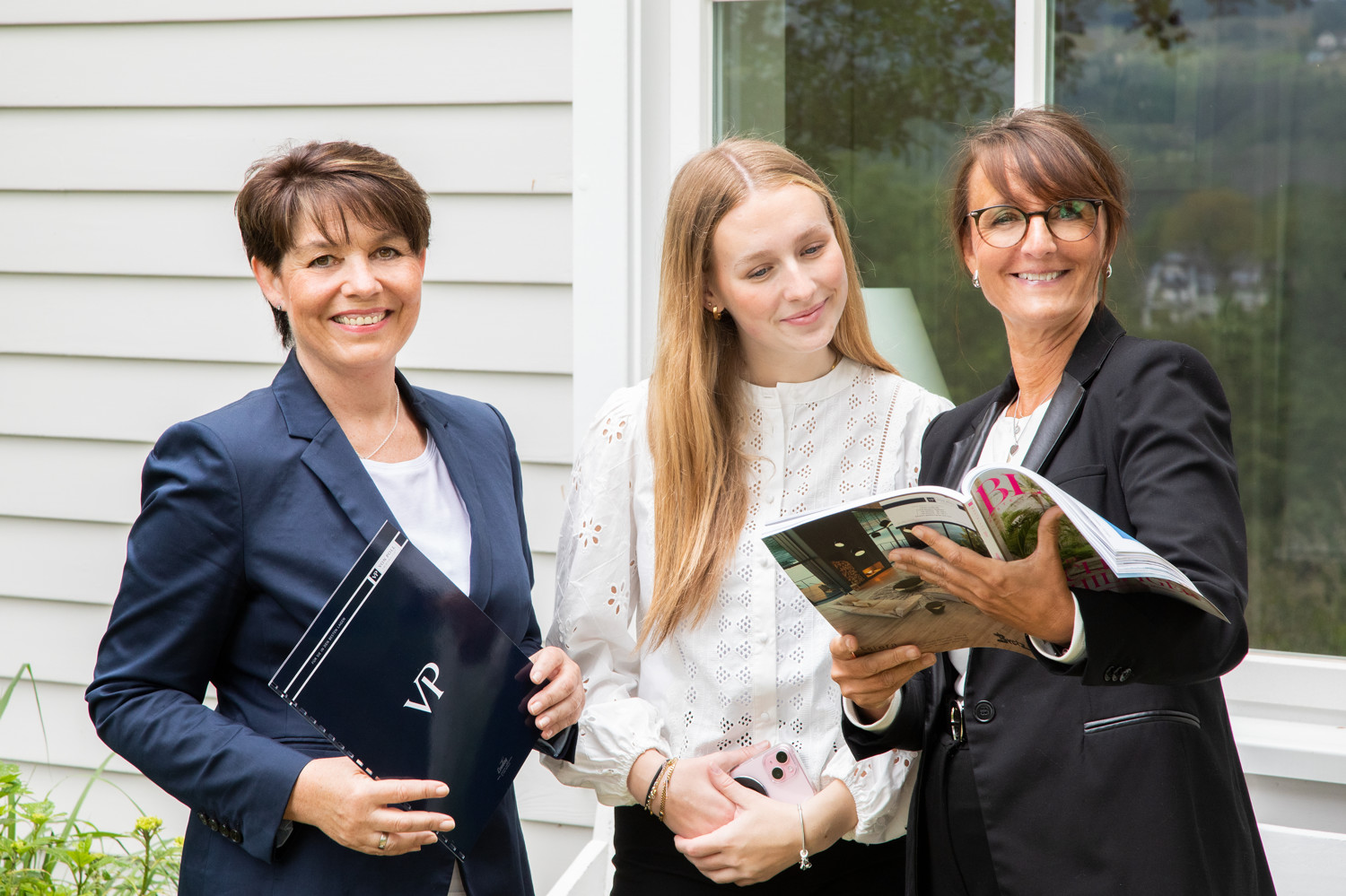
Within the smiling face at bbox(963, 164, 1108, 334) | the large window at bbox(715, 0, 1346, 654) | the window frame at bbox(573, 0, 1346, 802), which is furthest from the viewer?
the window frame at bbox(573, 0, 1346, 802)

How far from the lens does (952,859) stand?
1503 mm

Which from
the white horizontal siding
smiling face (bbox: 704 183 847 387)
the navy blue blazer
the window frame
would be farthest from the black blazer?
the white horizontal siding

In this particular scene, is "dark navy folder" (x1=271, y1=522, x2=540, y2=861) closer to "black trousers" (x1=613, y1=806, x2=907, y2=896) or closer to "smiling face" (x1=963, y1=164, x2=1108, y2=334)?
"black trousers" (x1=613, y1=806, x2=907, y2=896)

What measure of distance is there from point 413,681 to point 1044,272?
102 cm

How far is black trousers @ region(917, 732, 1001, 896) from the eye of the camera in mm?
1468

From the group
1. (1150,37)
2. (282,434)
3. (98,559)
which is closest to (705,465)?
(282,434)

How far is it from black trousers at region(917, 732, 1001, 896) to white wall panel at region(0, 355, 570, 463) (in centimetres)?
152

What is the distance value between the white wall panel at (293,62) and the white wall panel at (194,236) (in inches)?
10.0

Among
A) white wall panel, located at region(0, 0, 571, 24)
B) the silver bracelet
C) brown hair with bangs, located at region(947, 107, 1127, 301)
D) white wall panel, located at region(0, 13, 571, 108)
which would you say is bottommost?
the silver bracelet

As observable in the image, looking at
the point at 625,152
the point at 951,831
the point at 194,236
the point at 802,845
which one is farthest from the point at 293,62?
the point at 951,831

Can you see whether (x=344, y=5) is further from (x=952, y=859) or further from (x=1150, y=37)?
(x=952, y=859)

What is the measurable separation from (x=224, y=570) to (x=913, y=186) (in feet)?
5.50

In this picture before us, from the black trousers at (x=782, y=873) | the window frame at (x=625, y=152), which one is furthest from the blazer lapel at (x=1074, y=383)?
the window frame at (x=625, y=152)

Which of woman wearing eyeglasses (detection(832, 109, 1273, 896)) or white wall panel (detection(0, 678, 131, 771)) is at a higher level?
woman wearing eyeglasses (detection(832, 109, 1273, 896))
